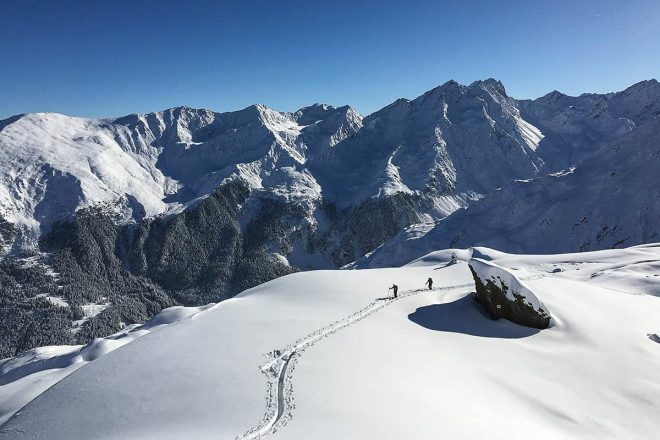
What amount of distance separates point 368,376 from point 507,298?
22442 millimetres

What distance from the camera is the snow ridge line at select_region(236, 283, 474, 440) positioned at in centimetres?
2069

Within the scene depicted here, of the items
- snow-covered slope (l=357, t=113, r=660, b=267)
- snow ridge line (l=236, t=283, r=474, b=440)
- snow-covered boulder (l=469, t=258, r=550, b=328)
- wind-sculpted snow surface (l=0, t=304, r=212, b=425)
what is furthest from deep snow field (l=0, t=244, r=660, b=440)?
snow-covered slope (l=357, t=113, r=660, b=267)

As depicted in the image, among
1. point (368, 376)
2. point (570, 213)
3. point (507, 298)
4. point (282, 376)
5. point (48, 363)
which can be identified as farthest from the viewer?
point (570, 213)

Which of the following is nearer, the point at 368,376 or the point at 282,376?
the point at 368,376

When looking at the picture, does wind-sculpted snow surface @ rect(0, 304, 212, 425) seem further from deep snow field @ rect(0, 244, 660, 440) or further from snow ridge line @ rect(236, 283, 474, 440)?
snow ridge line @ rect(236, 283, 474, 440)

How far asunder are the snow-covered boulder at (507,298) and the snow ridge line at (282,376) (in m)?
12.9

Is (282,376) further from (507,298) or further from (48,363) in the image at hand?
(48,363)

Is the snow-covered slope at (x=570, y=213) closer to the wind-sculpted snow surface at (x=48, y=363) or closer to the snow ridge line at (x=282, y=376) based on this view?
the wind-sculpted snow surface at (x=48, y=363)

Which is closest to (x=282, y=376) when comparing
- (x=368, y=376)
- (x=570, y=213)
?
(x=368, y=376)

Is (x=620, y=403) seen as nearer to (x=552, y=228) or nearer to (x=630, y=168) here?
(x=552, y=228)

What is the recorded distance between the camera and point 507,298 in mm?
41875

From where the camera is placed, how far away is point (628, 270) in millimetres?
67688

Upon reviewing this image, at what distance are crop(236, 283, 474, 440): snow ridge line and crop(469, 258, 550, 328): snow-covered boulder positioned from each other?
42.4ft

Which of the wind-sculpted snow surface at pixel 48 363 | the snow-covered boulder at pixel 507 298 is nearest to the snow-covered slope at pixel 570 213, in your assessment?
the wind-sculpted snow surface at pixel 48 363
